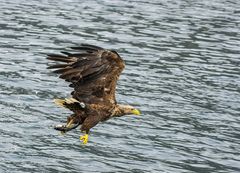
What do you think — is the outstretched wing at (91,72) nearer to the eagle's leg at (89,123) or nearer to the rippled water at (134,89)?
the eagle's leg at (89,123)

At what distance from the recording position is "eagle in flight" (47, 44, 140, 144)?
13.2 meters

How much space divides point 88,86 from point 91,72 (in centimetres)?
33

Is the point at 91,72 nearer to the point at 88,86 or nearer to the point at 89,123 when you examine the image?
the point at 88,86

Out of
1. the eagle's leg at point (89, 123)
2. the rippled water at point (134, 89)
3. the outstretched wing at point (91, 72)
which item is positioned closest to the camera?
the outstretched wing at point (91, 72)

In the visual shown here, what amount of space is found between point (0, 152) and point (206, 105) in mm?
6646

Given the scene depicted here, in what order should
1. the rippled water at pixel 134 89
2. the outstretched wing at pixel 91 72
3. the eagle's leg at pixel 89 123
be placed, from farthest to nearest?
the rippled water at pixel 134 89
the eagle's leg at pixel 89 123
the outstretched wing at pixel 91 72

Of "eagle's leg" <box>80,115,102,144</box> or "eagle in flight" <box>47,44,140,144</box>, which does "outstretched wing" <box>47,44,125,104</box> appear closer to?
"eagle in flight" <box>47,44,140,144</box>

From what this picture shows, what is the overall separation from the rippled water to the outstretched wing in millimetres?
2335

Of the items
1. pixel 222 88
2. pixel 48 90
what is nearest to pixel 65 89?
pixel 48 90

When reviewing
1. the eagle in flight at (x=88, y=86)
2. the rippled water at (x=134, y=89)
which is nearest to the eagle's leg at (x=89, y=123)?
the eagle in flight at (x=88, y=86)

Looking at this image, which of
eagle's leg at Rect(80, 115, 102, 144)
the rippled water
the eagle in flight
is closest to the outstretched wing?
the eagle in flight

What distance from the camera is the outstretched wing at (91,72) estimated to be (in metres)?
13.1

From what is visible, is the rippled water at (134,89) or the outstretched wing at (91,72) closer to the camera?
the outstretched wing at (91,72)

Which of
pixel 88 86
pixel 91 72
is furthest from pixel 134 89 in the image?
pixel 91 72
